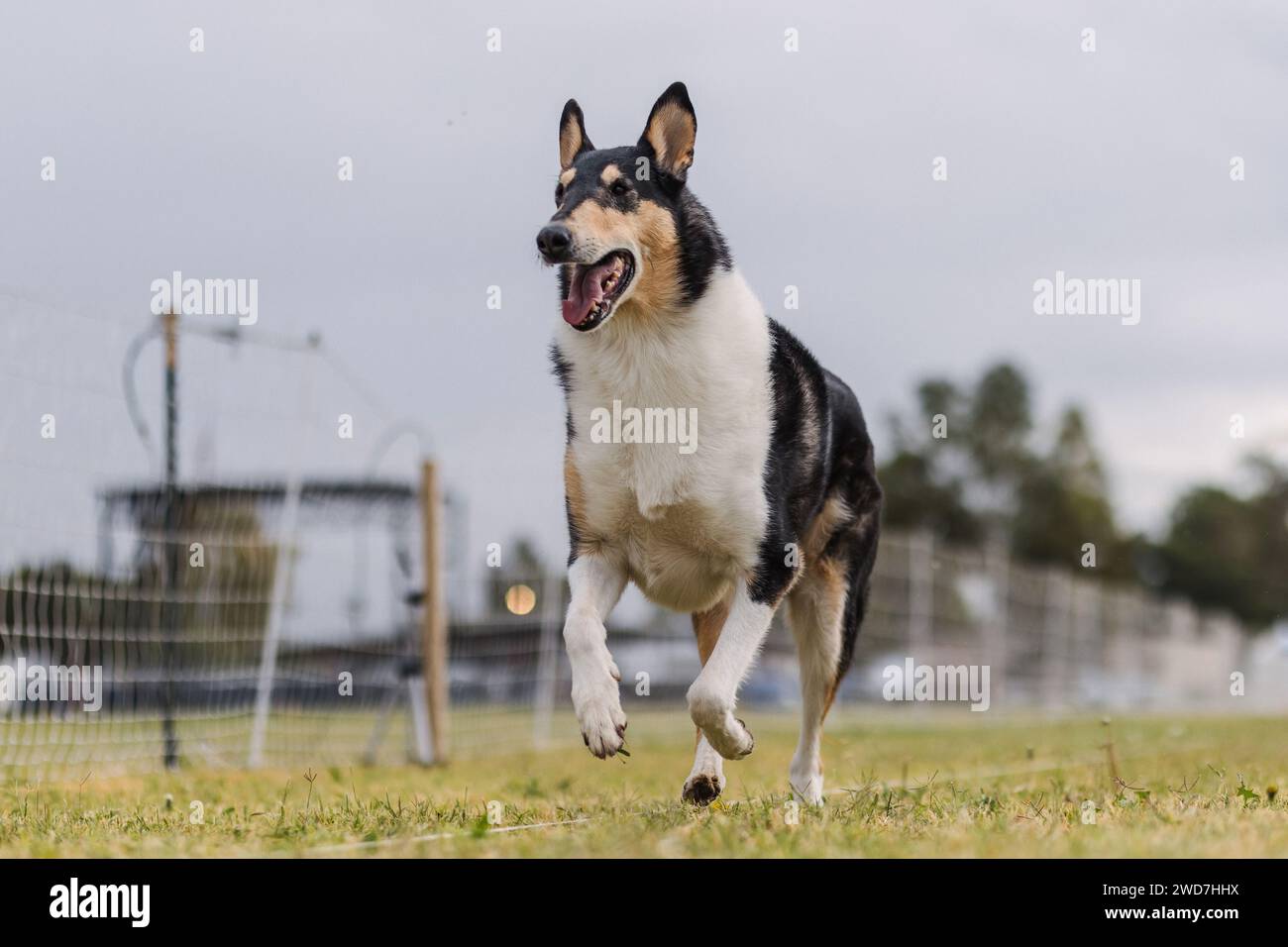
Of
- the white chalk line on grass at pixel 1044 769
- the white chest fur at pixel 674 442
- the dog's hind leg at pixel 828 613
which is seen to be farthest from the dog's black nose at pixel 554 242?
the white chalk line on grass at pixel 1044 769

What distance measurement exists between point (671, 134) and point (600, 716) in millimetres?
2047

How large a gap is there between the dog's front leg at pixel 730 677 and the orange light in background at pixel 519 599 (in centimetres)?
949

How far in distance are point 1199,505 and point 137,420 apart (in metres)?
69.5

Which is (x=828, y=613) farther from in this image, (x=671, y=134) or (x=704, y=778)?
(x=671, y=134)

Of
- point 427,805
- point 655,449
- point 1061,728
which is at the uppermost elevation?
point 655,449

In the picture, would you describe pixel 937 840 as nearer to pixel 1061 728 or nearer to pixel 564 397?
pixel 564 397

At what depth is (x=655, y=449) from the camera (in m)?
5.05

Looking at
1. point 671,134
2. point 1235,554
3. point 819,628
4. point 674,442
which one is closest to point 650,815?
point 674,442

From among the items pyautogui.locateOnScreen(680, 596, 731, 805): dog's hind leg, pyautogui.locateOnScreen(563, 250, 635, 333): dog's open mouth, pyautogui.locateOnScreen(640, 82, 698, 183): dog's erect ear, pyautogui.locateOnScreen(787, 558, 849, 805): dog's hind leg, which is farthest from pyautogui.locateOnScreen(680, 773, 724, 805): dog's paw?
pyautogui.locateOnScreen(640, 82, 698, 183): dog's erect ear

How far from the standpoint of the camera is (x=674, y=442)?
5070 mm

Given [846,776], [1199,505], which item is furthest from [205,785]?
[1199,505]

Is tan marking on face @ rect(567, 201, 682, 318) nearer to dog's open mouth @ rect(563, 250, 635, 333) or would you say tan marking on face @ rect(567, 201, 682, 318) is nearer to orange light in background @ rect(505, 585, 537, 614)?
dog's open mouth @ rect(563, 250, 635, 333)

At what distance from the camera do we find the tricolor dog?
4945 millimetres
